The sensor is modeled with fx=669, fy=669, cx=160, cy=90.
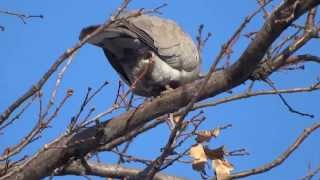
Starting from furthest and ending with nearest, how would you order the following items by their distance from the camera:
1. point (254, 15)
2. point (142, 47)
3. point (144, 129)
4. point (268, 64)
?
point (142, 47) → point (144, 129) → point (268, 64) → point (254, 15)

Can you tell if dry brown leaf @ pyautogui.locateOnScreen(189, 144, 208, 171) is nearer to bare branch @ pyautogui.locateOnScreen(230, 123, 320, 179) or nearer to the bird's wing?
bare branch @ pyautogui.locateOnScreen(230, 123, 320, 179)

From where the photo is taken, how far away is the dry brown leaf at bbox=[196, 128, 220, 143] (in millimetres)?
3482

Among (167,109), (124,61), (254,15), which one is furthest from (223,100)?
A: (124,61)

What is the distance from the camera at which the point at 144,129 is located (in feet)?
12.9

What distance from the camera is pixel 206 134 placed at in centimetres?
349

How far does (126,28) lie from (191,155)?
1685 millimetres

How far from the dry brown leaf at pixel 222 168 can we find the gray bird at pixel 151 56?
165 centimetres

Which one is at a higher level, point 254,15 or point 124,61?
point 124,61

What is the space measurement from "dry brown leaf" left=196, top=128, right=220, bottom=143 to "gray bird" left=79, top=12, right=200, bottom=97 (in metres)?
1.51

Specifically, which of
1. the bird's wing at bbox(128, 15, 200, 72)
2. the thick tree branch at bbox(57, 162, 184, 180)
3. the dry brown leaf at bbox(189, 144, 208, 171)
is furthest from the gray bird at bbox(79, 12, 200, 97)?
the dry brown leaf at bbox(189, 144, 208, 171)

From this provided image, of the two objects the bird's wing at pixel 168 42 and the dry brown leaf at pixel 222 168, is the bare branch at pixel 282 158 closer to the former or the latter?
the dry brown leaf at pixel 222 168

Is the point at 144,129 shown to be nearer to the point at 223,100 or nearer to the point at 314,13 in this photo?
the point at 223,100

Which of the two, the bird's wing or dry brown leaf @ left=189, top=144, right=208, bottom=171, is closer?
A: dry brown leaf @ left=189, top=144, right=208, bottom=171

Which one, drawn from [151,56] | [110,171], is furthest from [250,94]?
[151,56]
